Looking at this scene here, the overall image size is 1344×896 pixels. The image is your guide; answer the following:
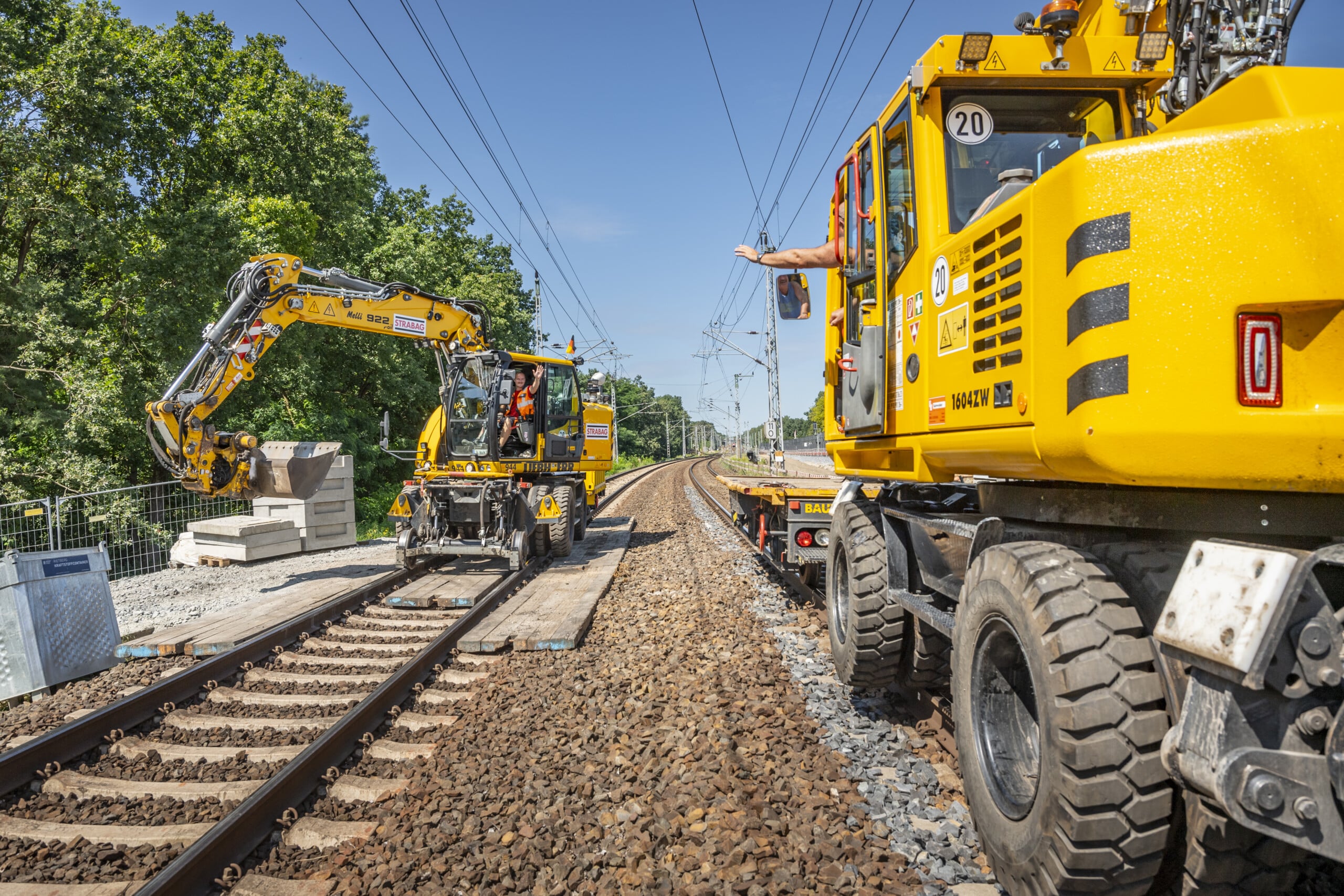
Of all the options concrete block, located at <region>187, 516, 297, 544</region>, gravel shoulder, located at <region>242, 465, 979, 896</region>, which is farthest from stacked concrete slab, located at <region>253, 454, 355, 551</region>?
gravel shoulder, located at <region>242, 465, 979, 896</region>

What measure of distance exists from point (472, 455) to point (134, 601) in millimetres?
4477

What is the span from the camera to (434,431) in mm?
11484

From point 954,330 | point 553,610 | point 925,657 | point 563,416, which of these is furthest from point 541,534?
point 954,330

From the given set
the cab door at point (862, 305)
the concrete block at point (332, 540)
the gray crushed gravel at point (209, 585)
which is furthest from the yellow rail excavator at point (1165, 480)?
the concrete block at point (332, 540)

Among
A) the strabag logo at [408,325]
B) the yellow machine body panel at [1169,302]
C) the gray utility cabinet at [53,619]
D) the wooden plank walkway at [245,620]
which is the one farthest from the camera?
the strabag logo at [408,325]

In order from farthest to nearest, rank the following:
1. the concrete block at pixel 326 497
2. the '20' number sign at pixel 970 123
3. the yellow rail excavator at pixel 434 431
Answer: the concrete block at pixel 326 497 < the yellow rail excavator at pixel 434 431 < the '20' number sign at pixel 970 123

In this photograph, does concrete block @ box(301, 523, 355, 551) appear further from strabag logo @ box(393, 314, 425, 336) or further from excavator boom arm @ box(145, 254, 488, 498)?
strabag logo @ box(393, 314, 425, 336)

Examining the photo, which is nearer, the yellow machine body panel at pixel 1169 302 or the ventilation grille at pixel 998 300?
the yellow machine body panel at pixel 1169 302

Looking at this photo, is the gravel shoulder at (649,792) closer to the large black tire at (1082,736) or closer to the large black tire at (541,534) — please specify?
the large black tire at (1082,736)

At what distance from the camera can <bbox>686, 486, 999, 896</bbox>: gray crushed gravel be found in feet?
10.4

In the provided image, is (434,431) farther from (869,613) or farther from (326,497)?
(869,613)

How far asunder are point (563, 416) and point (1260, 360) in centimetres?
1117

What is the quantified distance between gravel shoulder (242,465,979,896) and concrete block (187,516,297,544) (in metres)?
6.42

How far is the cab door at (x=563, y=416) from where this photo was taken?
40.0 feet
